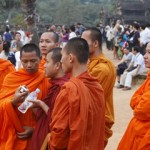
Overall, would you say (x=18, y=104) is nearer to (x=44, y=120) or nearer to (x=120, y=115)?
(x=44, y=120)

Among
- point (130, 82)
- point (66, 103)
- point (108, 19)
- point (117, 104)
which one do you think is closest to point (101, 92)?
point (66, 103)

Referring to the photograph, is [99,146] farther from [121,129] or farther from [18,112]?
[121,129]

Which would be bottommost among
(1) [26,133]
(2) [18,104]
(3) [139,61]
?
(3) [139,61]

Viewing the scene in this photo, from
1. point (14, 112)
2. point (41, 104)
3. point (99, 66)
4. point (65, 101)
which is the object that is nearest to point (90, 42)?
point (99, 66)

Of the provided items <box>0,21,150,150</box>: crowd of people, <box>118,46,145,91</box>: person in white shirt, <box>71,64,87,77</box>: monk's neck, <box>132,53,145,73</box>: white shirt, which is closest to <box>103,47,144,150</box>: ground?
<box>118,46,145,91</box>: person in white shirt

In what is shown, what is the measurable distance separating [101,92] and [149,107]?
74cm

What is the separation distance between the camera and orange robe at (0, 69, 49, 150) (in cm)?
405

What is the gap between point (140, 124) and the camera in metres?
4.11

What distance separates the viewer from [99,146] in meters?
3.48

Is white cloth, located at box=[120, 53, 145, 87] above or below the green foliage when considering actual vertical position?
above

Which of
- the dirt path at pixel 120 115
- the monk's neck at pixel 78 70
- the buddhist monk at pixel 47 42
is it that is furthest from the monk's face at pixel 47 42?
the dirt path at pixel 120 115

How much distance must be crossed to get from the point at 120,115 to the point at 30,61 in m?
4.95

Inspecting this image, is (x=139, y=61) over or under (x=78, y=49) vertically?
under

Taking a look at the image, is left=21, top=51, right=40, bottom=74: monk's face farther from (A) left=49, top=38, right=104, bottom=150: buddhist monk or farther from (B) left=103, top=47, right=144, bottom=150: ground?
(B) left=103, top=47, right=144, bottom=150: ground
